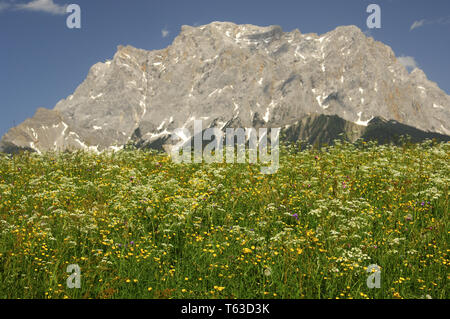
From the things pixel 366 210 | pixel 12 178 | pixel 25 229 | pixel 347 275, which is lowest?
pixel 347 275

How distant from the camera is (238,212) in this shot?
858cm

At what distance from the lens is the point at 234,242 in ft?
23.6

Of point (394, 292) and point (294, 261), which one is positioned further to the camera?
point (294, 261)

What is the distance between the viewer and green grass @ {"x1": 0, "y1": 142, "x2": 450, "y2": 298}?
5.91m

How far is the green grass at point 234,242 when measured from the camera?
5.91 m

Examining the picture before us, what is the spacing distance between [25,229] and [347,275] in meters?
6.51

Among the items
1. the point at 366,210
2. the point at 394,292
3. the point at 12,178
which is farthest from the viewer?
the point at 12,178

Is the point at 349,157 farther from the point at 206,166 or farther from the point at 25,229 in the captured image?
the point at 25,229

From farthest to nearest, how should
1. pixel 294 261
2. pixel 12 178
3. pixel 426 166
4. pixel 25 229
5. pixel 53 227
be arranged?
pixel 12 178 < pixel 426 166 < pixel 53 227 < pixel 25 229 < pixel 294 261
